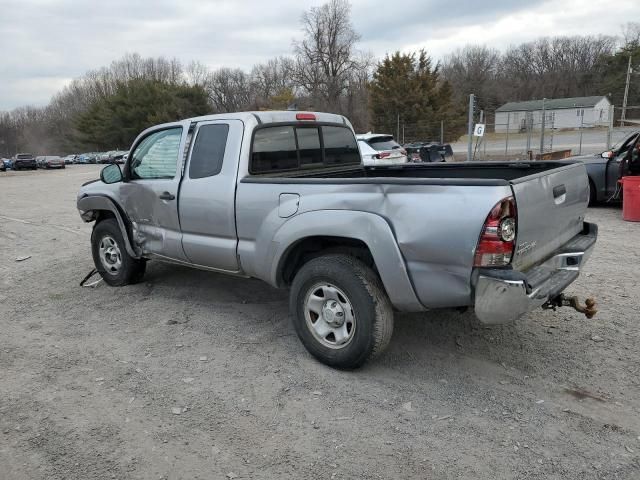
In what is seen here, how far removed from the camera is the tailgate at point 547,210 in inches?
122

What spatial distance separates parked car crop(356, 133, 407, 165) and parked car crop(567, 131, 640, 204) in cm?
544

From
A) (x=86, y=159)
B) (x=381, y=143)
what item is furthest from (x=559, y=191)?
(x=86, y=159)

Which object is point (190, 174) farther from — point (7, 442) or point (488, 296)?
point (488, 296)

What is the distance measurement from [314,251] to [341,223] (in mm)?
558

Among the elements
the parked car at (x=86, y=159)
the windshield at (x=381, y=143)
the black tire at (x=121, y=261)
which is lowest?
the parked car at (x=86, y=159)

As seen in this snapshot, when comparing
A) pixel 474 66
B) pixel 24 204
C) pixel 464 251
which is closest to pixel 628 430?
pixel 464 251

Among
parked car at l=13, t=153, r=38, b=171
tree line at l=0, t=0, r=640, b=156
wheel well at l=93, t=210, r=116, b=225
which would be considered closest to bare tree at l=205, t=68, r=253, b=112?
tree line at l=0, t=0, r=640, b=156

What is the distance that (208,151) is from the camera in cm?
459

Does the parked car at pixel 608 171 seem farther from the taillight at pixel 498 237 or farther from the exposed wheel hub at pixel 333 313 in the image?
the exposed wheel hub at pixel 333 313

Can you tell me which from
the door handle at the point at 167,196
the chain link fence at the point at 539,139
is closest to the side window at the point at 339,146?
the door handle at the point at 167,196

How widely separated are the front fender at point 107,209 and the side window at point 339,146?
2304 mm

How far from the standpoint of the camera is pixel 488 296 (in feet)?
9.84

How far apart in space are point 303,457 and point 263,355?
1351 mm

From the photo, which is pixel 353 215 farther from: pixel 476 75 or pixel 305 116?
pixel 476 75
